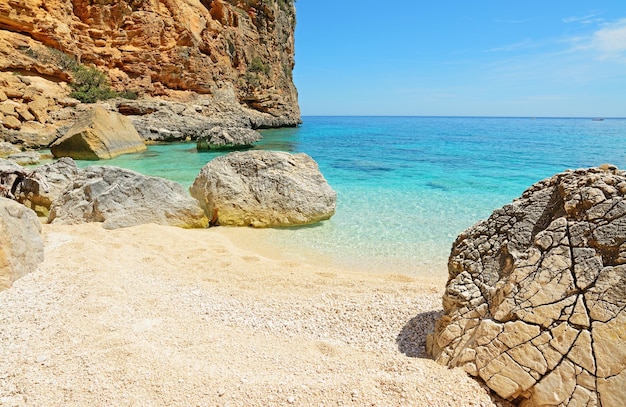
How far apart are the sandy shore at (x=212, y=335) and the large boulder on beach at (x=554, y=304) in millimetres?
267

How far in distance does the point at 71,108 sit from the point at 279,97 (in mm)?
24726

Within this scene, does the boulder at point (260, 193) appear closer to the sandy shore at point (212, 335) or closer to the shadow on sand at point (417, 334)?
the sandy shore at point (212, 335)

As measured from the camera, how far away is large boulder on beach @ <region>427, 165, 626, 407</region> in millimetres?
2119

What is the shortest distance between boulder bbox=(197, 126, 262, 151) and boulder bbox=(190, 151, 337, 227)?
46.9 ft

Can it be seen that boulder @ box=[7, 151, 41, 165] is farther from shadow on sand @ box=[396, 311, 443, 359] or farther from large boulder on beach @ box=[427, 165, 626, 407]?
large boulder on beach @ box=[427, 165, 626, 407]

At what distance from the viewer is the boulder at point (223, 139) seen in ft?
71.9

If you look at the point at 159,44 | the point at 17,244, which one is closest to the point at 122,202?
the point at 17,244

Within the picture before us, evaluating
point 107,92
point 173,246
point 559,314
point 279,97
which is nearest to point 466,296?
point 559,314

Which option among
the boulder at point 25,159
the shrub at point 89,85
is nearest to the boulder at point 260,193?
the boulder at point 25,159

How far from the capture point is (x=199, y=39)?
109ft

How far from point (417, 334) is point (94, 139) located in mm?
17699

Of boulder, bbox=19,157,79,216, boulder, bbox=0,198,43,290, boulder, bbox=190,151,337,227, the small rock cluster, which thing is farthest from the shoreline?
the small rock cluster

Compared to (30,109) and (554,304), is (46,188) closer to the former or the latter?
(554,304)

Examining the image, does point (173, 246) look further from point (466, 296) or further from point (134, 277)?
point (466, 296)
